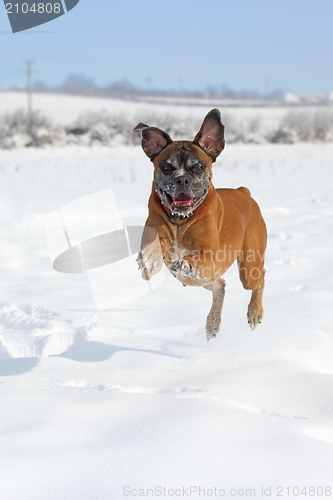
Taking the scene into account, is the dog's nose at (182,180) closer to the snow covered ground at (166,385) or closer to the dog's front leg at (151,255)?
the dog's front leg at (151,255)

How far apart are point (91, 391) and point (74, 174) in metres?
11.2

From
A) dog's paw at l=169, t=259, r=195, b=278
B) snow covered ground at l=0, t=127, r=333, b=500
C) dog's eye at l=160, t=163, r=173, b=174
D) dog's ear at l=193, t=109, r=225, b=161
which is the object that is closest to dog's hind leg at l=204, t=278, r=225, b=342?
snow covered ground at l=0, t=127, r=333, b=500

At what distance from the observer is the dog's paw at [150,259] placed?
320cm

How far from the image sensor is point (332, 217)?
31.6 feet

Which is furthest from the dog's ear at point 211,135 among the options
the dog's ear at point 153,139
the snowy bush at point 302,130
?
the snowy bush at point 302,130

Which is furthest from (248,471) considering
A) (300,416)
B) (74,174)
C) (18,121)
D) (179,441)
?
(18,121)

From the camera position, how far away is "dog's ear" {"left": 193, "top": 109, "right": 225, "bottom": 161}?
127 inches

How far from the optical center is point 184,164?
10.1ft

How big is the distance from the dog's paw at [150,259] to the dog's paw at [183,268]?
0.29ft

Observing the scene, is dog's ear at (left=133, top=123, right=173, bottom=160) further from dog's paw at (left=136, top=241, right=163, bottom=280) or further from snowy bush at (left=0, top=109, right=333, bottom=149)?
snowy bush at (left=0, top=109, right=333, bottom=149)

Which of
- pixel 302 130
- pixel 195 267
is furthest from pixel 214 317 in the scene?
pixel 302 130

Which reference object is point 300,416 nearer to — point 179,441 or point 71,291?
point 179,441

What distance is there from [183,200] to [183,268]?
0.40 meters

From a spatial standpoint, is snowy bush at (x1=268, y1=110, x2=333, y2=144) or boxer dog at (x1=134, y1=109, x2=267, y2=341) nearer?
boxer dog at (x1=134, y1=109, x2=267, y2=341)
